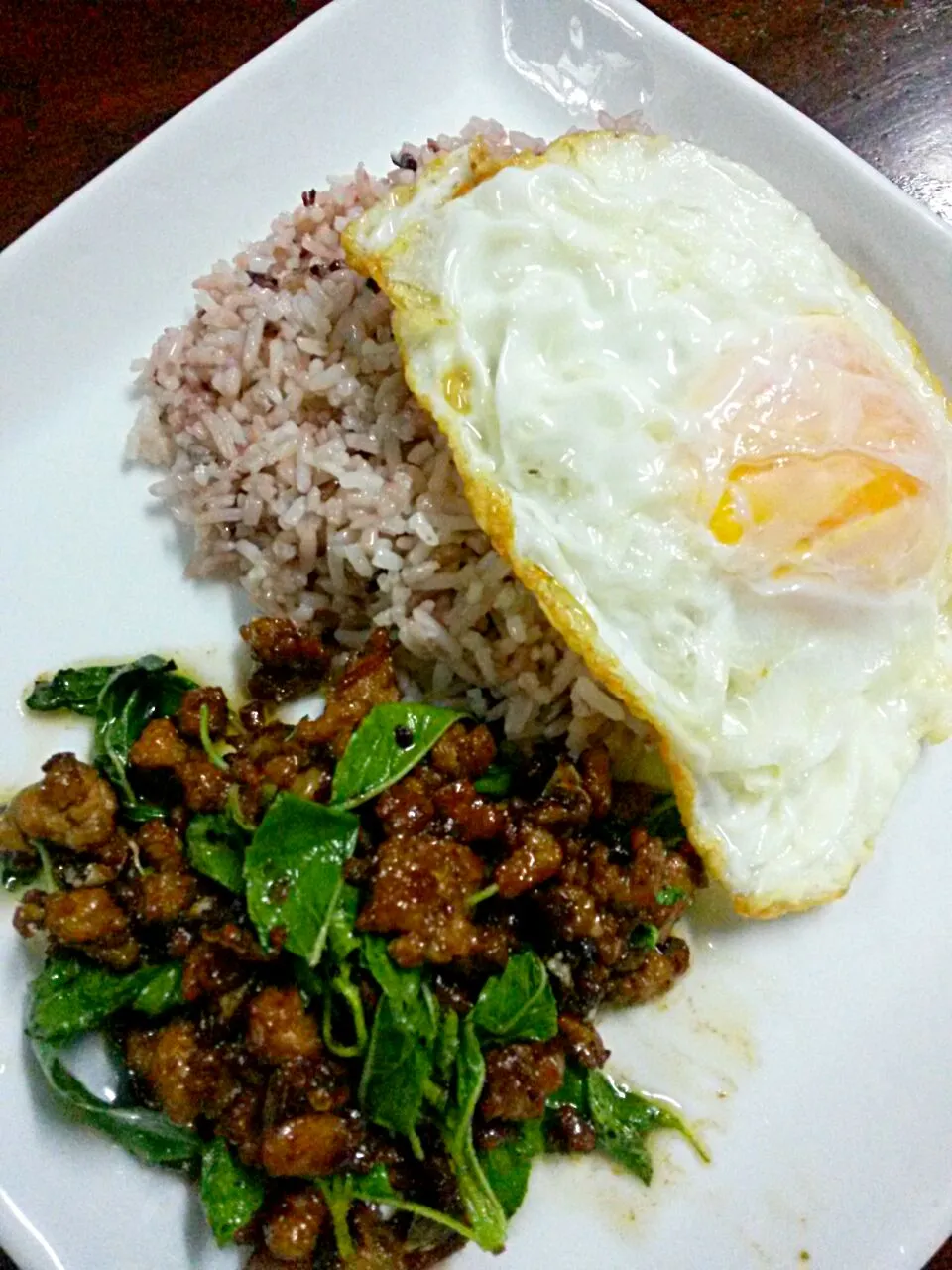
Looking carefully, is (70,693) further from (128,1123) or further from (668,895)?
(668,895)

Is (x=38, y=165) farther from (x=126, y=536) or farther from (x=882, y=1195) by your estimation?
(x=882, y=1195)

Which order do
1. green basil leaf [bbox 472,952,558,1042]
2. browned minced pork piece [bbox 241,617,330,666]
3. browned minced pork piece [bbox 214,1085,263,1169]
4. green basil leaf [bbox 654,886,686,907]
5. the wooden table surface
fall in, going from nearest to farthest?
browned minced pork piece [bbox 214,1085,263,1169], green basil leaf [bbox 472,952,558,1042], green basil leaf [bbox 654,886,686,907], browned minced pork piece [bbox 241,617,330,666], the wooden table surface

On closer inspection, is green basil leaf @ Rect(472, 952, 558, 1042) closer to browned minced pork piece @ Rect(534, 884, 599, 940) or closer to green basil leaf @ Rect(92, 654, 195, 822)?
browned minced pork piece @ Rect(534, 884, 599, 940)

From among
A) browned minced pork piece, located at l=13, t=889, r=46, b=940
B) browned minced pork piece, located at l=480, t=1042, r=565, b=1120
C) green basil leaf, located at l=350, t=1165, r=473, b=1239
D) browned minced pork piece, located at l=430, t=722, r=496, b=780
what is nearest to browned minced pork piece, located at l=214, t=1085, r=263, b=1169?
green basil leaf, located at l=350, t=1165, r=473, b=1239

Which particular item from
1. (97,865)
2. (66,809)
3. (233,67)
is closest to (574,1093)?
(97,865)

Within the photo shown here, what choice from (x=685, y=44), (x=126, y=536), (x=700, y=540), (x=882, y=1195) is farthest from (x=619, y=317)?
(x=882, y=1195)

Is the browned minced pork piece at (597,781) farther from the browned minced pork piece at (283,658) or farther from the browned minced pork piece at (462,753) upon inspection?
the browned minced pork piece at (283,658)
